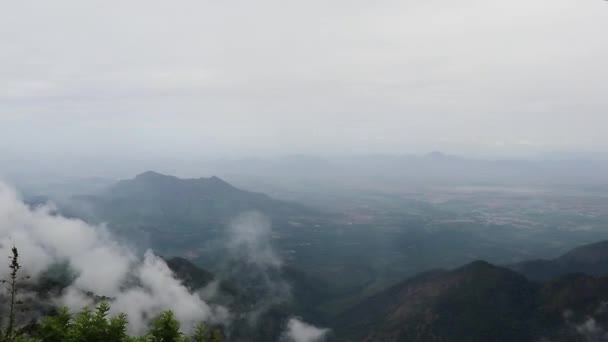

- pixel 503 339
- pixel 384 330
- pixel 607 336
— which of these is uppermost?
pixel 607 336

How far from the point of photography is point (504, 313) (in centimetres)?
17350

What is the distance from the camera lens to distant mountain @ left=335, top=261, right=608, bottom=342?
15288 centimetres

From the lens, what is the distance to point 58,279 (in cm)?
19362

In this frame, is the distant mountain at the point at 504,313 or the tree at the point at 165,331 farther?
the distant mountain at the point at 504,313

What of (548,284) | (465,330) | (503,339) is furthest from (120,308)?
(548,284)

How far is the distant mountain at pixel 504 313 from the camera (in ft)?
A: 502

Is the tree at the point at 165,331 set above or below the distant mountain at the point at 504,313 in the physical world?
above

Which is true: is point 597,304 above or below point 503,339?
above

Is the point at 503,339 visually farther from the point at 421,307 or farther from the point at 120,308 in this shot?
the point at 120,308

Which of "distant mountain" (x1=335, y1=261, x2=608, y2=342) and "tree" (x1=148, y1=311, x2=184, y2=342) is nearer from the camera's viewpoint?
"tree" (x1=148, y1=311, x2=184, y2=342)

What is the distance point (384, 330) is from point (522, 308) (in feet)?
213

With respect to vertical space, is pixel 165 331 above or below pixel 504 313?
above

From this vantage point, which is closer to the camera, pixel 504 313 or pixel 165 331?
pixel 165 331

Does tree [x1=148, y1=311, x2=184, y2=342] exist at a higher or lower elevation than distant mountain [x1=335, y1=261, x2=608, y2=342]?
higher
